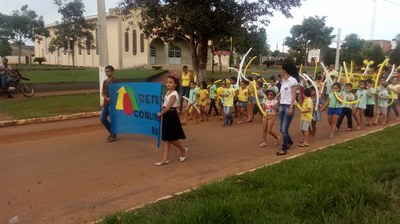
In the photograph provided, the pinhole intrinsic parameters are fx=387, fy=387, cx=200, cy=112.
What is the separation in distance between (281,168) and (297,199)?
145 cm

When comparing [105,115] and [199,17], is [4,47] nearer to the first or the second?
[199,17]

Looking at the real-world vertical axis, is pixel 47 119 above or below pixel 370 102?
below

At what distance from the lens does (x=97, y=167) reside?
6676 mm

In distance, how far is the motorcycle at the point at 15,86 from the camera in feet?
51.1

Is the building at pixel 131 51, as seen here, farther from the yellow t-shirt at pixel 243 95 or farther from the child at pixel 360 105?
the child at pixel 360 105

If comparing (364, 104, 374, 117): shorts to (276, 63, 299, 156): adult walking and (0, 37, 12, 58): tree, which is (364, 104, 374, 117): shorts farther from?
(0, 37, 12, 58): tree

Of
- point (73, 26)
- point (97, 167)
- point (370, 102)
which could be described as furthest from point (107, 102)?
point (73, 26)

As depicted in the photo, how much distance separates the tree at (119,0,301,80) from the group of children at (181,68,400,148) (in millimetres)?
3410

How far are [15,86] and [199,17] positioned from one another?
8077mm

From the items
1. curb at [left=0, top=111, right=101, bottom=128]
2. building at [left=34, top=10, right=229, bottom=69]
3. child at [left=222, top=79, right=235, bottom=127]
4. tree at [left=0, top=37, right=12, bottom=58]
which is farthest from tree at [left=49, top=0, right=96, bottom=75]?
tree at [left=0, top=37, right=12, bottom=58]

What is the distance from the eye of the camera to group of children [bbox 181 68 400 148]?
337 inches

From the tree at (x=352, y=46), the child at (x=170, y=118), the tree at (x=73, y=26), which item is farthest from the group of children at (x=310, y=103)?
the tree at (x=352, y=46)

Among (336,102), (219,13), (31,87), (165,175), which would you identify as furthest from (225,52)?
(165,175)

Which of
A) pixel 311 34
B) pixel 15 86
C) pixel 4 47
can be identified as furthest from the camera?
pixel 4 47
